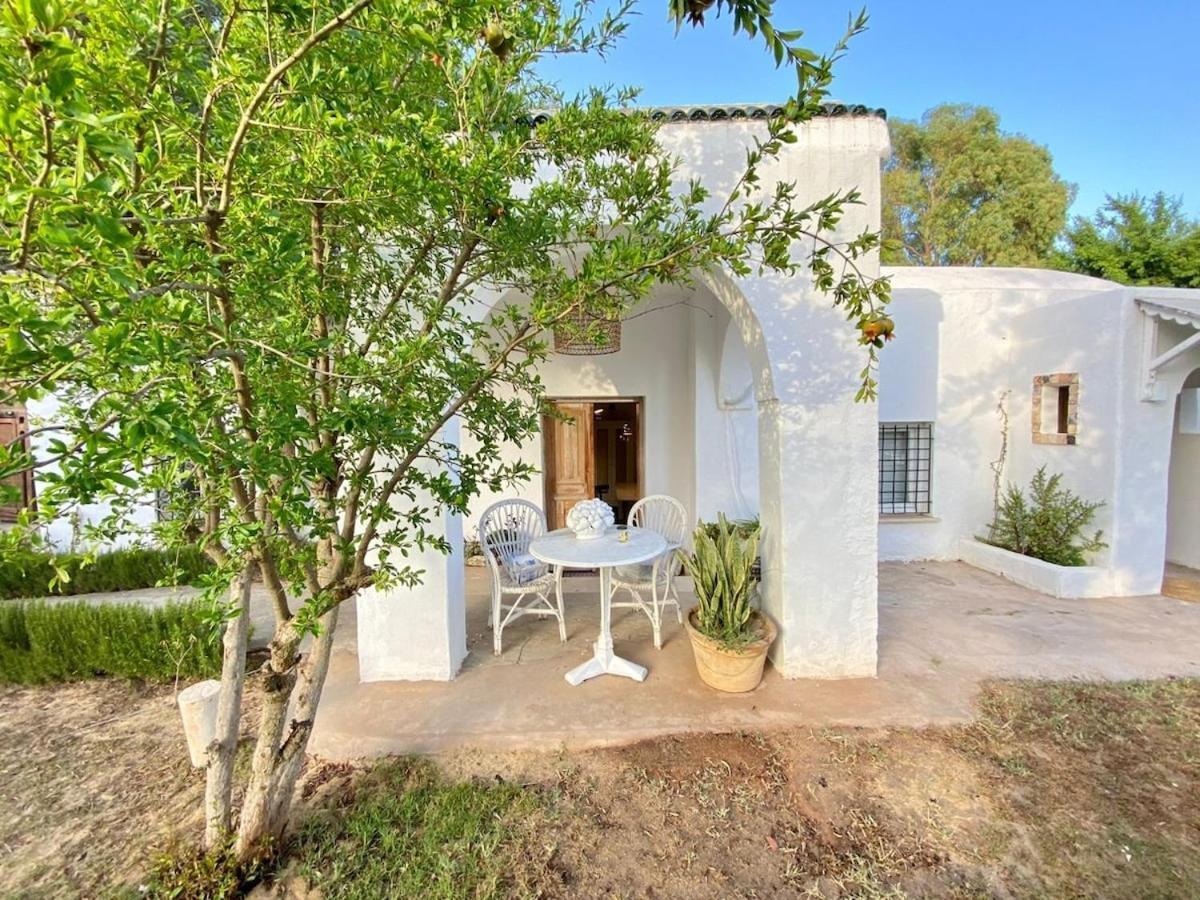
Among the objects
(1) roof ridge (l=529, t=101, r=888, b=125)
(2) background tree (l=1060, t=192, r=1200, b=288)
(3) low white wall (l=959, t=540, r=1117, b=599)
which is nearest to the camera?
(1) roof ridge (l=529, t=101, r=888, b=125)

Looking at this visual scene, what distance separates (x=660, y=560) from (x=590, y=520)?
2.54ft

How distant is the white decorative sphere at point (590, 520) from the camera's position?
409 cm

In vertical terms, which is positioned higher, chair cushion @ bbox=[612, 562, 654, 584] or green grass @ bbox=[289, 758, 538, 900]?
chair cushion @ bbox=[612, 562, 654, 584]

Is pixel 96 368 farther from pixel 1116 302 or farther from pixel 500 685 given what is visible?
pixel 1116 302

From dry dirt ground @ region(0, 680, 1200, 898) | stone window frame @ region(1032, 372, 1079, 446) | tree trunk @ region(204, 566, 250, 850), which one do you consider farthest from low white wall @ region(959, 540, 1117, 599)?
tree trunk @ region(204, 566, 250, 850)

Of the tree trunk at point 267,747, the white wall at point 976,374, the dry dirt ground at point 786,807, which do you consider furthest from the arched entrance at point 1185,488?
the tree trunk at point 267,747

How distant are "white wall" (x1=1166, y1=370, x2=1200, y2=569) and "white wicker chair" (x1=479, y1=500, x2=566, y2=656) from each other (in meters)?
8.24

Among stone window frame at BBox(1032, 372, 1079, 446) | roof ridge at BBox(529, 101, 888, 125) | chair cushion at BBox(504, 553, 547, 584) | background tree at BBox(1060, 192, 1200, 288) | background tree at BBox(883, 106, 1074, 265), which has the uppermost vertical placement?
background tree at BBox(883, 106, 1074, 265)

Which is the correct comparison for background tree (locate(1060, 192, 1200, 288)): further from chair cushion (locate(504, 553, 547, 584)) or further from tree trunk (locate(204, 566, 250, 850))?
tree trunk (locate(204, 566, 250, 850))

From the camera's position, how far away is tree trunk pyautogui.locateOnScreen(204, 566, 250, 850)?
2150mm

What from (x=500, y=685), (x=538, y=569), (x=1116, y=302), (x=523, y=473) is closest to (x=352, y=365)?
(x=523, y=473)

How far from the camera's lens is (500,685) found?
11.6 feet

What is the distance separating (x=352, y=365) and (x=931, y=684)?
4.17m

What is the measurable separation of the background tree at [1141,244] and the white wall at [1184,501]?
11.3 ft
